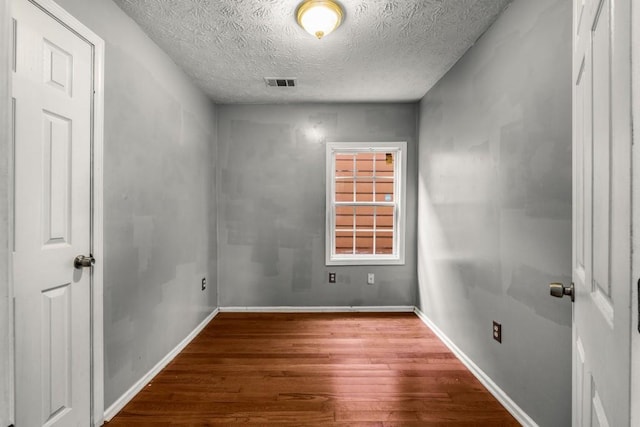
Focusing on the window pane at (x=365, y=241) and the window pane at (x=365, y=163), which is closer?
the window pane at (x=365, y=163)

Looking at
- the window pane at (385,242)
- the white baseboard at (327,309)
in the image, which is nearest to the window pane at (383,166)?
the window pane at (385,242)

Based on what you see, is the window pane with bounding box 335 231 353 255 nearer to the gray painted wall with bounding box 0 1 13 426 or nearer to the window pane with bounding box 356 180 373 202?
the window pane with bounding box 356 180 373 202

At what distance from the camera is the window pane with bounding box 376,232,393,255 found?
159 inches

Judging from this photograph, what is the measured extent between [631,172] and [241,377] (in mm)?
2409

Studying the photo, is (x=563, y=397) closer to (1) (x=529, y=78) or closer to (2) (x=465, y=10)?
(1) (x=529, y=78)

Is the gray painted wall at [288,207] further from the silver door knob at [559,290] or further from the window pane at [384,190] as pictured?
the silver door knob at [559,290]

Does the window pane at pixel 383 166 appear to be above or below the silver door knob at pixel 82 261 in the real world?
above

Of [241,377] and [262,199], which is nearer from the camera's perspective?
[241,377]

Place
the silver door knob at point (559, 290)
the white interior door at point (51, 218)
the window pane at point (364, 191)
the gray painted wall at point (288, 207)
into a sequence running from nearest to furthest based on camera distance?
the silver door knob at point (559, 290) < the white interior door at point (51, 218) < the gray painted wall at point (288, 207) < the window pane at point (364, 191)

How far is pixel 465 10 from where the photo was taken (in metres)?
1.94

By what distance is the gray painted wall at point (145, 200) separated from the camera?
1.82m

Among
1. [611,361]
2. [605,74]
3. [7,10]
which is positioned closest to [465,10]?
[605,74]

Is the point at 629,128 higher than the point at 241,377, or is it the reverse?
the point at 629,128

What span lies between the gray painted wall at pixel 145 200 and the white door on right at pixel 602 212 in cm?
212
